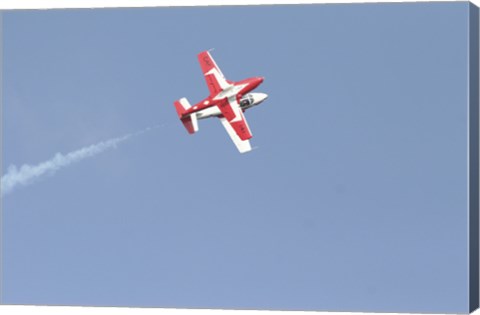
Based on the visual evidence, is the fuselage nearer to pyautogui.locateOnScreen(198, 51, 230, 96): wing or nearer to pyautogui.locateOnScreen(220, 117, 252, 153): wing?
pyautogui.locateOnScreen(198, 51, 230, 96): wing

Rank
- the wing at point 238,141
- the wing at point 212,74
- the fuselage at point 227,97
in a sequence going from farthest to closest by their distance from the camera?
the wing at point 212,74 < the fuselage at point 227,97 < the wing at point 238,141

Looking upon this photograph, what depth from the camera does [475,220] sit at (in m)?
29.9

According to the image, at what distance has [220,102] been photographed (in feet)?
102

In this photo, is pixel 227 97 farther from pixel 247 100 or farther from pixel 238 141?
pixel 238 141

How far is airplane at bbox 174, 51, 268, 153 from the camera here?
30.7 metres

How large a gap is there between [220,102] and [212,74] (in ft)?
1.78

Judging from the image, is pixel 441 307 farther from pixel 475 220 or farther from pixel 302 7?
pixel 302 7

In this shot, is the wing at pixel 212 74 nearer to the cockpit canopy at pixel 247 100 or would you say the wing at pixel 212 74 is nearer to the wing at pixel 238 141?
the cockpit canopy at pixel 247 100

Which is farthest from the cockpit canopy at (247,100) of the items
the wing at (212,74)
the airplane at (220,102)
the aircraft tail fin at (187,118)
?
the aircraft tail fin at (187,118)

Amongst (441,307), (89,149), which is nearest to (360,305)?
(441,307)

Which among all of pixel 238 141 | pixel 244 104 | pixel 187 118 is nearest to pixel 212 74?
pixel 244 104

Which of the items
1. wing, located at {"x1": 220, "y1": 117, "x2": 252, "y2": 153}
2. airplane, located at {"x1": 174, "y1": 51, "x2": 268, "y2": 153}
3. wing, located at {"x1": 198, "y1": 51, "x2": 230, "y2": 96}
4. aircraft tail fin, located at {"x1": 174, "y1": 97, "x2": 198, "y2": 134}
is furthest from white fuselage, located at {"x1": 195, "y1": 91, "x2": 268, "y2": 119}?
wing, located at {"x1": 220, "y1": 117, "x2": 252, "y2": 153}

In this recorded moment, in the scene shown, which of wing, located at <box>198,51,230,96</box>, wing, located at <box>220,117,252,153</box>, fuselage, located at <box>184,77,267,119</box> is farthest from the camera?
wing, located at <box>198,51,230,96</box>

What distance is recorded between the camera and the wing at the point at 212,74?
30.9 m
